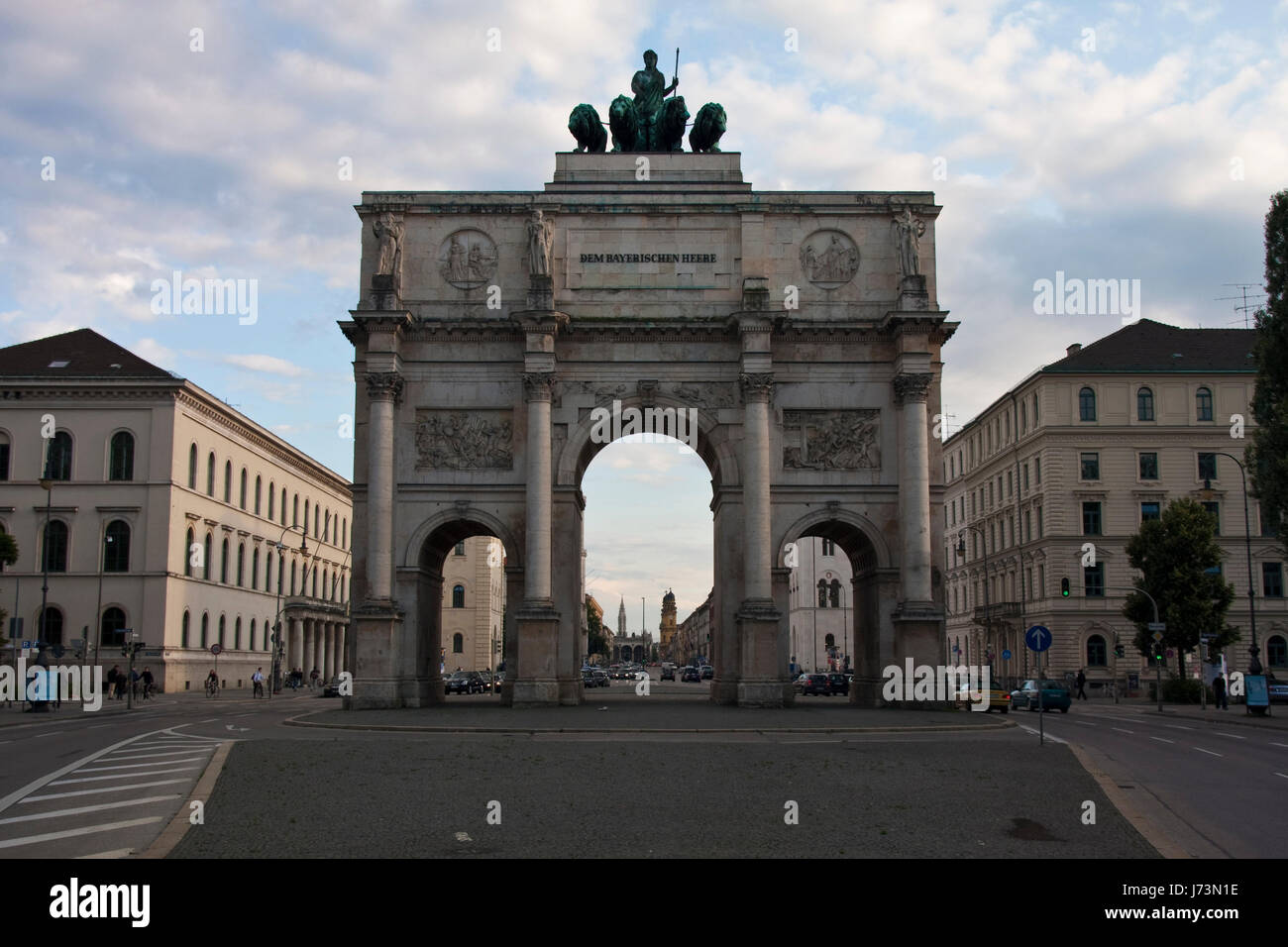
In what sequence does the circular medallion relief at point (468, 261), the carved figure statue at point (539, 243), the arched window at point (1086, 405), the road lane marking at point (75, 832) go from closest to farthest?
the road lane marking at point (75, 832) < the carved figure statue at point (539, 243) < the circular medallion relief at point (468, 261) < the arched window at point (1086, 405)

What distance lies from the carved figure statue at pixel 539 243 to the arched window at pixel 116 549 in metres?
32.6

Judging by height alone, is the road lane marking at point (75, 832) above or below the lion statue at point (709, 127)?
below

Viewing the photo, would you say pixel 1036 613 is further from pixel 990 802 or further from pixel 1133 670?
pixel 990 802

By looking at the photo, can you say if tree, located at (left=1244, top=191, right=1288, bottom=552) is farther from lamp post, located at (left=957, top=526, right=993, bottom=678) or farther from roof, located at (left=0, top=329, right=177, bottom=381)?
roof, located at (left=0, top=329, right=177, bottom=381)

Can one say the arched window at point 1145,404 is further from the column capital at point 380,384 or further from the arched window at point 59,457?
the arched window at point 59,457

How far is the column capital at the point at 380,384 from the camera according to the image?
41469 millimetres

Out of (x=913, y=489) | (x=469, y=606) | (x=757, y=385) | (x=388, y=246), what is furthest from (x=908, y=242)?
(x=469, y=606)

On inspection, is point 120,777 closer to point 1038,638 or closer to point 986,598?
point 1038,638

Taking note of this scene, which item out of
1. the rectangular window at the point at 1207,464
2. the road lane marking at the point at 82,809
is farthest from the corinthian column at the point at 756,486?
the rectangular window at the point at 1207,464

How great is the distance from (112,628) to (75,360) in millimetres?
15223

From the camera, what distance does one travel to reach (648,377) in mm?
42688

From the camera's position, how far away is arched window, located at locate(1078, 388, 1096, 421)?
A: 71688 mm

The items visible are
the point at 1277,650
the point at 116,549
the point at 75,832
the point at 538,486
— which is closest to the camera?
the point at 75,832

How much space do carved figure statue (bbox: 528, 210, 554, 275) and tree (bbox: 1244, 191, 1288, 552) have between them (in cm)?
2332
